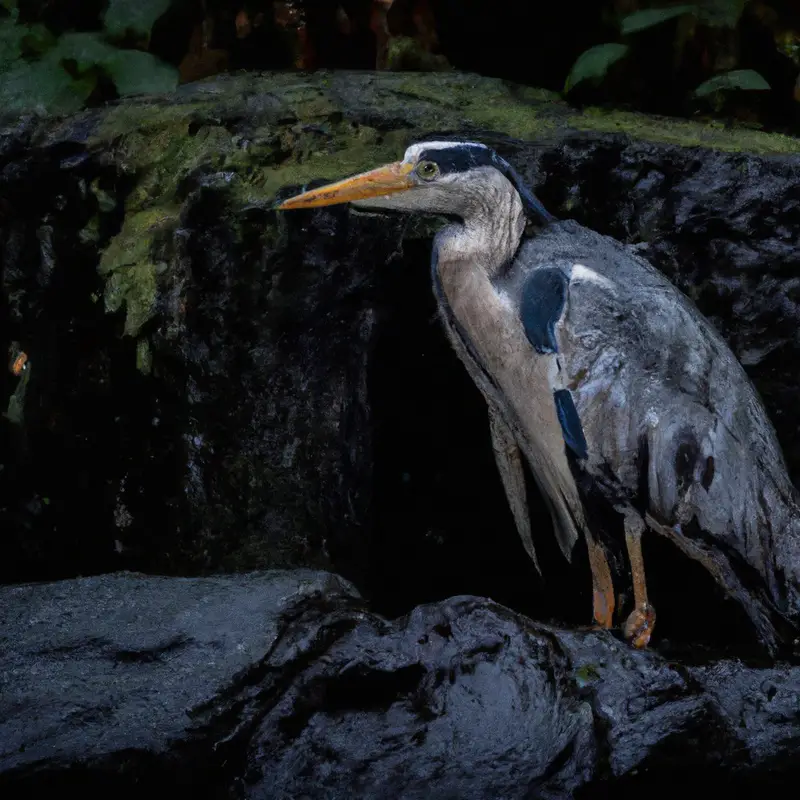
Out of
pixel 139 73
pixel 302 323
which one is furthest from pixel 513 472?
pixel 139 73

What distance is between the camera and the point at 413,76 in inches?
142

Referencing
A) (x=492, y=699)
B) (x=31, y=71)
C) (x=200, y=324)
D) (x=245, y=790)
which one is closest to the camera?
(x=245, y=790)

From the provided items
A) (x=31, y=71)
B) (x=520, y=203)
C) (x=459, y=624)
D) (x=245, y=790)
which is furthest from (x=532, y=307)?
(x=31, y=71)

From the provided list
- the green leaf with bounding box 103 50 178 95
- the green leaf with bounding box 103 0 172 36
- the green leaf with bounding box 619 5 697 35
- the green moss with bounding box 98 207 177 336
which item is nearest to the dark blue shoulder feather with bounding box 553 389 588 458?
the green moss with bounding box 98 207 177 336

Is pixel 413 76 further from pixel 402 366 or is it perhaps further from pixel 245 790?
pixel 245 790

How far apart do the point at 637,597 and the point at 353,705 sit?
0.76 meters

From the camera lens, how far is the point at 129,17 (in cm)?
360

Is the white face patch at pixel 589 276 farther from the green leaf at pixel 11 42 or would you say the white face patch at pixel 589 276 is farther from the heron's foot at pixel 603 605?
the green leaf at pixel 11 42

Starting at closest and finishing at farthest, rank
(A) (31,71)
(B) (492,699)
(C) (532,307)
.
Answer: (B) (492,699), (C) (532,307), (A) (31,71)

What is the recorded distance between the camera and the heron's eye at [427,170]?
244cm

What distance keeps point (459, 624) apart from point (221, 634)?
1.60 ft

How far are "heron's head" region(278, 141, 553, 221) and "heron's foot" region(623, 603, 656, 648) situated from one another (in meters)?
0.96

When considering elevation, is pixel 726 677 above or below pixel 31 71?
below

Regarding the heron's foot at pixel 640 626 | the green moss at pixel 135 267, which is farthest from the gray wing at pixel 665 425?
the green moss at pixel 135 267
